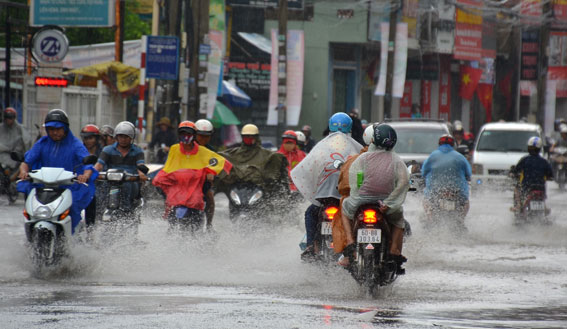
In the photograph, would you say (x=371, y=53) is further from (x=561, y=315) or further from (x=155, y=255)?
(x=561, y=315)

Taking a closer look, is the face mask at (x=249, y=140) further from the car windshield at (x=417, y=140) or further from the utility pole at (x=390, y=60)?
the utility pole at (x=390, y=60)

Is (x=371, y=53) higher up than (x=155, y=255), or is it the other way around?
(x=371, y=53)

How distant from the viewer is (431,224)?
53.2ft

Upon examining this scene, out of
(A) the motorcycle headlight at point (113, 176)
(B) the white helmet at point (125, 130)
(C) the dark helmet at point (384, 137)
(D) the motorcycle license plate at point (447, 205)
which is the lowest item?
(D) the motorcycle license plate at point (447, 205)

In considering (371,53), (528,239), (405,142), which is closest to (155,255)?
(528,239)

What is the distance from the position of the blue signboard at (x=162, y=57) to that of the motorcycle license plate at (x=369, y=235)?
1479 cm

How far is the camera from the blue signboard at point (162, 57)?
77.2 ft

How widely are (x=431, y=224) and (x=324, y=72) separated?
26.7m

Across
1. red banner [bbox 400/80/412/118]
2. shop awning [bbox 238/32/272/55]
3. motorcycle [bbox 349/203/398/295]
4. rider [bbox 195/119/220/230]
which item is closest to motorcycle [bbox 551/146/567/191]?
shop awning [bbox 238/32/272/55]

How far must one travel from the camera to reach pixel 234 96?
122ft

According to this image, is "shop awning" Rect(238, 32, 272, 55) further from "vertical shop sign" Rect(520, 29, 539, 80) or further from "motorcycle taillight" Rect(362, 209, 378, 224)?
"motorcycle taillight" Rect(362, 209, 378, 224)

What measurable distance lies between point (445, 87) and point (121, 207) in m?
41.0

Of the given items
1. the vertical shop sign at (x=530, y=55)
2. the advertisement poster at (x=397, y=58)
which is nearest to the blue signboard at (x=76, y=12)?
the advertisement poster at (x=397, y=58)

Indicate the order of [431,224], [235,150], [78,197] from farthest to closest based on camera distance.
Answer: [431,224] < [235,150] < [78,197]
